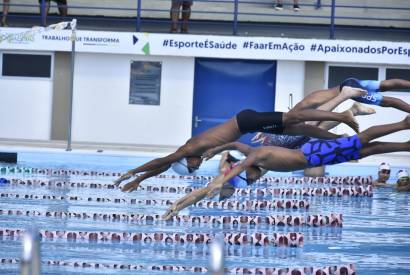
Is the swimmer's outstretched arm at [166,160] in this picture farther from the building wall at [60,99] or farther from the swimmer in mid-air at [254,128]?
the building wall at [60,99]

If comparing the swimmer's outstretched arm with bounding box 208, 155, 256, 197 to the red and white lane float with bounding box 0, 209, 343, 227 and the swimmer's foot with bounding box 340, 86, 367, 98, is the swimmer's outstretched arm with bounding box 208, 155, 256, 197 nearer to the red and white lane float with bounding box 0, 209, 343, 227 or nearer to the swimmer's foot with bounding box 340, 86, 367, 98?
the swimmer's foot with bounding box 340, 86, 367, 98

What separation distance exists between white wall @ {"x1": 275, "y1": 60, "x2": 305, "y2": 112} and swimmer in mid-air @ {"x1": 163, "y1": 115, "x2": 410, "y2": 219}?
10496mm

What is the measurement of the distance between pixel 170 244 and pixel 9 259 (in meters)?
2.02

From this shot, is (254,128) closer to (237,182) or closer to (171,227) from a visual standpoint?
(237,182)

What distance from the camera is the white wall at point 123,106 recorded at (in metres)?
20.9

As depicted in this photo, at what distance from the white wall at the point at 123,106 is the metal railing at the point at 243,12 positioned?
44.2 inches

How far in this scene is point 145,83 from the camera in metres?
21.1

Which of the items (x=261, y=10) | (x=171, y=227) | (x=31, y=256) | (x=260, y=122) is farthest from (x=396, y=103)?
(x=261, y=10)

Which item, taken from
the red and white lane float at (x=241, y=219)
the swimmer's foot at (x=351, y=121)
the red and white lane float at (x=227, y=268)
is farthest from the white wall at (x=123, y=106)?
the red and white lane float at (x=227, y=268)

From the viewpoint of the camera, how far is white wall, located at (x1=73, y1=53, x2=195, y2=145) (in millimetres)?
20906

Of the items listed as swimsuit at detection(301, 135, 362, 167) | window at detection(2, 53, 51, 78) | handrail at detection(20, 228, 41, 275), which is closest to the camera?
handrail at detection(20, 228, 41, 275)

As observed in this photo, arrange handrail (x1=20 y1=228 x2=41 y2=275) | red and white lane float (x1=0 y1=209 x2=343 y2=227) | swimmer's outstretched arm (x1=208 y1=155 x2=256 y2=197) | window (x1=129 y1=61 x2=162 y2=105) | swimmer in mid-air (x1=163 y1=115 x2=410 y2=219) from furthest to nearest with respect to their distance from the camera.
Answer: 1. window (x1=129 y1=61 x2=162 y2=105)
2. red and white lane float (x1=0 y1=209 x2=343 y2=227)
3. swimmer in mid-air (x1=163 y1=115 x2=410 y2=219)
4. swimmer's outstretched arm (x1=208 y1=155 x2=256 y2=197)
5. handrail (x1=20 y1=228 x2=41 y2=275)

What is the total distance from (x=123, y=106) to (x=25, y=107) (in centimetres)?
221

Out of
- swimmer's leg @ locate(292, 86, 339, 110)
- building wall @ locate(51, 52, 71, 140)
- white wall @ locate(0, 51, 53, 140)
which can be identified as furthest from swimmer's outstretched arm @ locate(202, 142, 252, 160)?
white wall @ locate(0, 51, 53, 140)
